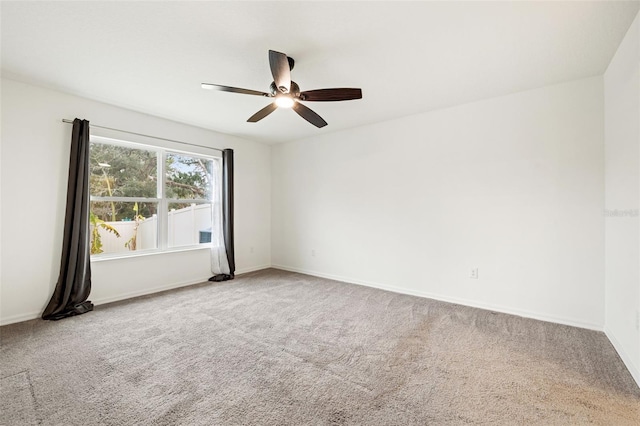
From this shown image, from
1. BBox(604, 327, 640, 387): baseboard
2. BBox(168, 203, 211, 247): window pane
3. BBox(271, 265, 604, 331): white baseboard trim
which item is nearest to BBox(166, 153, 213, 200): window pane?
BBox(168, 203, 211, 247): window pane

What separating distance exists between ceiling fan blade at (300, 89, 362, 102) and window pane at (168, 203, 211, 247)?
117 inches

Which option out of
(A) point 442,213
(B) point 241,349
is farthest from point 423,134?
(B) point 241,349

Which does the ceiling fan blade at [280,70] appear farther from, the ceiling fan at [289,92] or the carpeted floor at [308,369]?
the carpeted floor at [308,369]

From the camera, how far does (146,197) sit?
3.99 metres

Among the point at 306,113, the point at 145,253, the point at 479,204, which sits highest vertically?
the point at 306,113

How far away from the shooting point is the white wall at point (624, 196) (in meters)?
1.98

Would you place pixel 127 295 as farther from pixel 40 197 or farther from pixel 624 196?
pixel 624 196

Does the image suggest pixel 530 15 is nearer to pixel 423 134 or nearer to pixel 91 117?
pixel 423 134

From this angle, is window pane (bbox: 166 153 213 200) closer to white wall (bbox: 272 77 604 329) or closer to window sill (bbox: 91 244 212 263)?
window sill (bbox: 91 244 212 263)

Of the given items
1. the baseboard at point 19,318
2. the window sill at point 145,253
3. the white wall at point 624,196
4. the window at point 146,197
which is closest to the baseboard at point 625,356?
the white wall at point 624,196

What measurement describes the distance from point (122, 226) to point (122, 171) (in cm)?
75

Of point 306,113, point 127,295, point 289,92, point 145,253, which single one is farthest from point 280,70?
point 127,295

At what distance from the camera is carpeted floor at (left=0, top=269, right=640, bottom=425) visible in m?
1.62

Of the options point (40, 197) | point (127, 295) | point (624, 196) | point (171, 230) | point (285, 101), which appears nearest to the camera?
point (624, 196)
